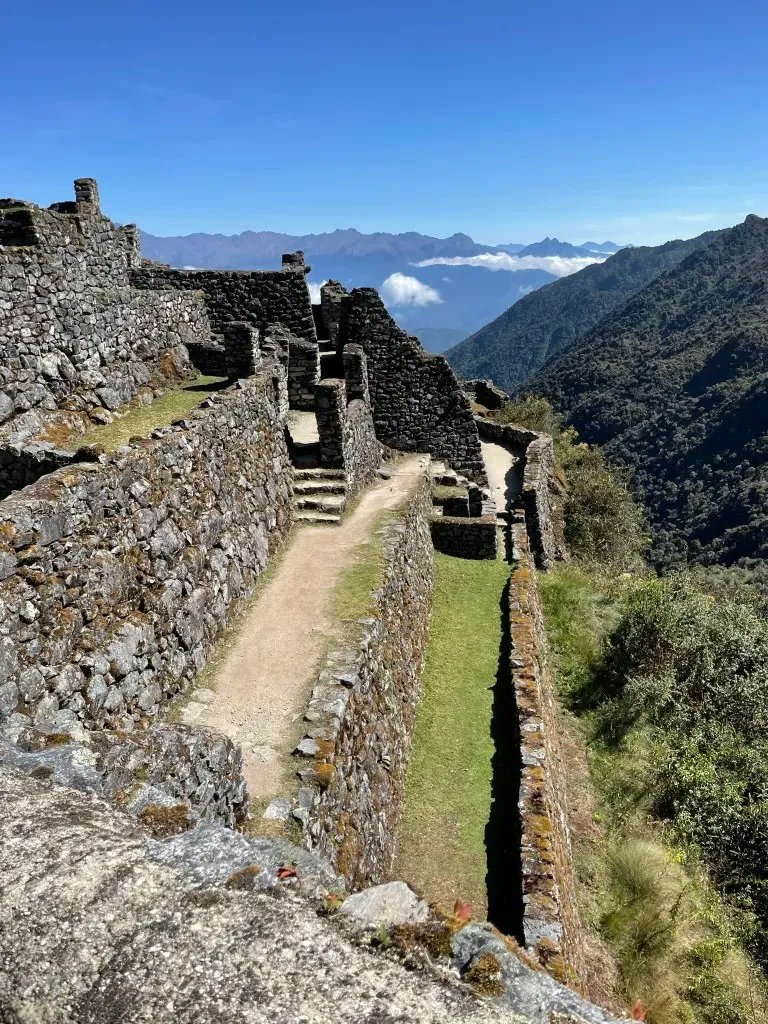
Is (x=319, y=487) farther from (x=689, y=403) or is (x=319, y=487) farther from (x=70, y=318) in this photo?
(x=689, y=403)

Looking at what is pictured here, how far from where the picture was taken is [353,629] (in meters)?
9.17

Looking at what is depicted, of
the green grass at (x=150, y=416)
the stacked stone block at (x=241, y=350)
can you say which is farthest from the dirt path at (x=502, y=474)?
the green grass at (x=150, y=416)

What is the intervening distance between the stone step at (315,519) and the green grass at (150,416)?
2.75 m

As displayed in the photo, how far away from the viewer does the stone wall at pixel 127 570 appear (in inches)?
209

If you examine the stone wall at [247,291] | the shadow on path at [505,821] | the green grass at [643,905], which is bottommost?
the green grass at [643,905]

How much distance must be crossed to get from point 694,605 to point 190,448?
1103cm

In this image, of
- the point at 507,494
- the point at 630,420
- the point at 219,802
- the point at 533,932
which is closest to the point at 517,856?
the point at 533,932

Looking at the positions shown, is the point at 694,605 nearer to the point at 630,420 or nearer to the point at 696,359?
the point at 630,420

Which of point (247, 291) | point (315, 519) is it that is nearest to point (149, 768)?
point (315, 519)

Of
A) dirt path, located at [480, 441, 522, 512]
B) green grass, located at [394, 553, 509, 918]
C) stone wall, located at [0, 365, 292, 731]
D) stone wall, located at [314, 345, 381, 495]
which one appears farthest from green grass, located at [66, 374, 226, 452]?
dirt path, located at [480, 441, 522, 512]

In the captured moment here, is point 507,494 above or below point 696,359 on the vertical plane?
below

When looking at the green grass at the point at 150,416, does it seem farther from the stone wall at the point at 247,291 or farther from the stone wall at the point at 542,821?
the stone wall at the point at 542,821

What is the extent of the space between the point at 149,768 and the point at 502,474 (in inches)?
805

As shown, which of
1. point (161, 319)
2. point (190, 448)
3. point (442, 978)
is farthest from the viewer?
point (161, 319)
